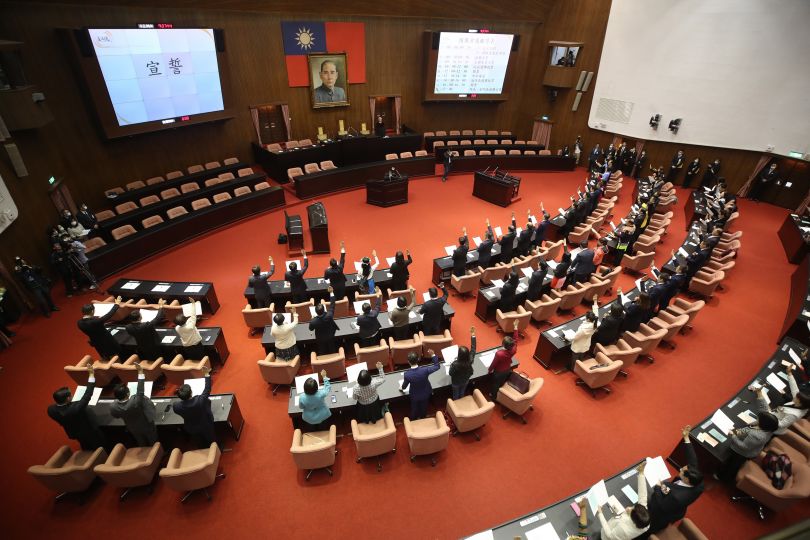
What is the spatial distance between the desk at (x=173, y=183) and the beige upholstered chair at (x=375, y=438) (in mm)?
10696

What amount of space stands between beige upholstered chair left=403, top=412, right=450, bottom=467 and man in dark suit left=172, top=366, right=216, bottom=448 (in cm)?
257

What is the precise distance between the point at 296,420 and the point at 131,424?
203cm

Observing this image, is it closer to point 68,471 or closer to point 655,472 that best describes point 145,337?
point 68,471

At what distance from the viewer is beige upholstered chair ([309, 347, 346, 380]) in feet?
20.9

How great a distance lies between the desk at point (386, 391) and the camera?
221 inches

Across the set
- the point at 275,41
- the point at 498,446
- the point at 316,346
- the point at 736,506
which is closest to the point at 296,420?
the point at 316,346

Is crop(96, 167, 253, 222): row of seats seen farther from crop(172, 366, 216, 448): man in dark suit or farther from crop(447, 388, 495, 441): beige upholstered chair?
crop(447, 388, 495, 441): beige upholstered chair

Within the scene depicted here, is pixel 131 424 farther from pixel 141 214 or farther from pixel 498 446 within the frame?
pixel 141 214

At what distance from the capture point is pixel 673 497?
3.98m

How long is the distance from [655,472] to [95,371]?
8057mm

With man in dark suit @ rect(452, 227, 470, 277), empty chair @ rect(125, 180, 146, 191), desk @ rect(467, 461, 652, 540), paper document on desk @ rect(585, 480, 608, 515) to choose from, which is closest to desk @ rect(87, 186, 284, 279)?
empty chair @ rect(125, 180, 146, 191)

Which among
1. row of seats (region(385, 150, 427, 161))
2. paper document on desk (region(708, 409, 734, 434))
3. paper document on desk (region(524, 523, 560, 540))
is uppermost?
row of seats (region(385, 150, 427, 161))

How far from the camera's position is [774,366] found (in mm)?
6402

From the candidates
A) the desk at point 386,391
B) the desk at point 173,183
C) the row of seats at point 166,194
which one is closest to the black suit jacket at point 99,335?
the desk at point 386,391
